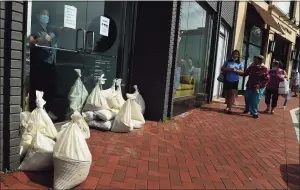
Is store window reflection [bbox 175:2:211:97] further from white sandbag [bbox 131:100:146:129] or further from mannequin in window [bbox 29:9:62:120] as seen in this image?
mannequin in window [bbox 29:9:62:120]

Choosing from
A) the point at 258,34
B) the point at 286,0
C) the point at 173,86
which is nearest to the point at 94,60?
the point at 173,86

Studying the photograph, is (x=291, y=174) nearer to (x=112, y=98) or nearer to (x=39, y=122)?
(x=112, y=98)


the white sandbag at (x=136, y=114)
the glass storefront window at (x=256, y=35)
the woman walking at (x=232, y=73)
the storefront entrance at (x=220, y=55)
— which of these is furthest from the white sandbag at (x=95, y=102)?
the glass storefront window at (x=256, y=35)

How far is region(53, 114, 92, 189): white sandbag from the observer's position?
9.86ft

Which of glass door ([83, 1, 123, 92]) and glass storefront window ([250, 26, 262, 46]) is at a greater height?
glass storefront window ([250, 26, 262, 46])

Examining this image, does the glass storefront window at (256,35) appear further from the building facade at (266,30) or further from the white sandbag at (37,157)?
the white sandbag at (37,157)

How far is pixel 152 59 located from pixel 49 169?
3.50 meters

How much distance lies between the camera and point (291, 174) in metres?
4.36

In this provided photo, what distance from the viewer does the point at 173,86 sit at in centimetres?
657

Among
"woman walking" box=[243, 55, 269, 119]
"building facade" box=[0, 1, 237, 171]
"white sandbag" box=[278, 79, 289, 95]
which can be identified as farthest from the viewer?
"white sandbag" box=[278, 79, 289, 95]

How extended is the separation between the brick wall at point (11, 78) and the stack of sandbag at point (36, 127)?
0.26 m

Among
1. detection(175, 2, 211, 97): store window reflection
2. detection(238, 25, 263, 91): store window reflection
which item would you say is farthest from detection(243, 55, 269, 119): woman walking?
detection(238, 25, 263, 91): store window reflection

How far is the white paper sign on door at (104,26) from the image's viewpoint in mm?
5906

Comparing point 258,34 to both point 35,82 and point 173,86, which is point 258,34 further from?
point 35,82
